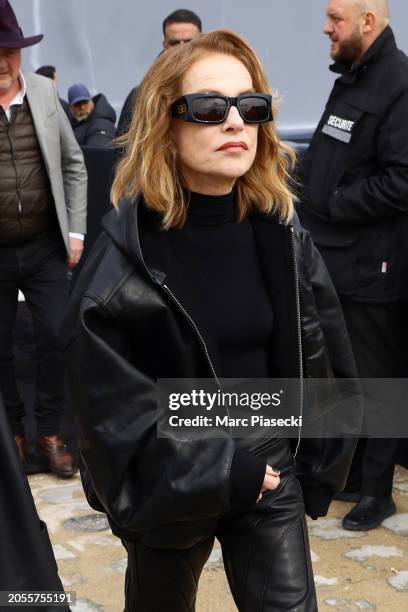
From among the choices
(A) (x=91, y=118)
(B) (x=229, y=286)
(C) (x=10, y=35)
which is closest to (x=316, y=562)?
(B) (x=229, y=286)

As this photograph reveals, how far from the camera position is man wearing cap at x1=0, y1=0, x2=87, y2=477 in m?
4.93

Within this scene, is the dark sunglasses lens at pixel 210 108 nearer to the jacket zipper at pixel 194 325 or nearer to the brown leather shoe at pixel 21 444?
the jacket zipper at pixel 194 325

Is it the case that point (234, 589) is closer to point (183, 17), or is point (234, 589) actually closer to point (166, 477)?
point (166, 477)

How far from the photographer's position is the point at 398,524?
463 cm

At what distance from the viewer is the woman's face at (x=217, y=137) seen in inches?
105

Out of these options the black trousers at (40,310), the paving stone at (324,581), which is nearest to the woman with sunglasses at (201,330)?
the paving stone at (324,581)

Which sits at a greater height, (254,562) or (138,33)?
(254,562)

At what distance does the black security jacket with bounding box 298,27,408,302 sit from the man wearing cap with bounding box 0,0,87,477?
1.24 meters

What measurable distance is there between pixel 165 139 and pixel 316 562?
2156 millimetres

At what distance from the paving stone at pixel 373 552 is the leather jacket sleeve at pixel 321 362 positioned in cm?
140

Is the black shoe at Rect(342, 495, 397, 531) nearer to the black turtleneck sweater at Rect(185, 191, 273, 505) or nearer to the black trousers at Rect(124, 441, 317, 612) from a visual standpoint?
the black trousers at Rect(124, 441, 317, 612)

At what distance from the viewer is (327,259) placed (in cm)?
473

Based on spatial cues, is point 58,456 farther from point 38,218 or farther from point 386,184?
point 386,184

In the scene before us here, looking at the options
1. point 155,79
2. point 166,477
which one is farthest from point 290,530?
point 155,79
